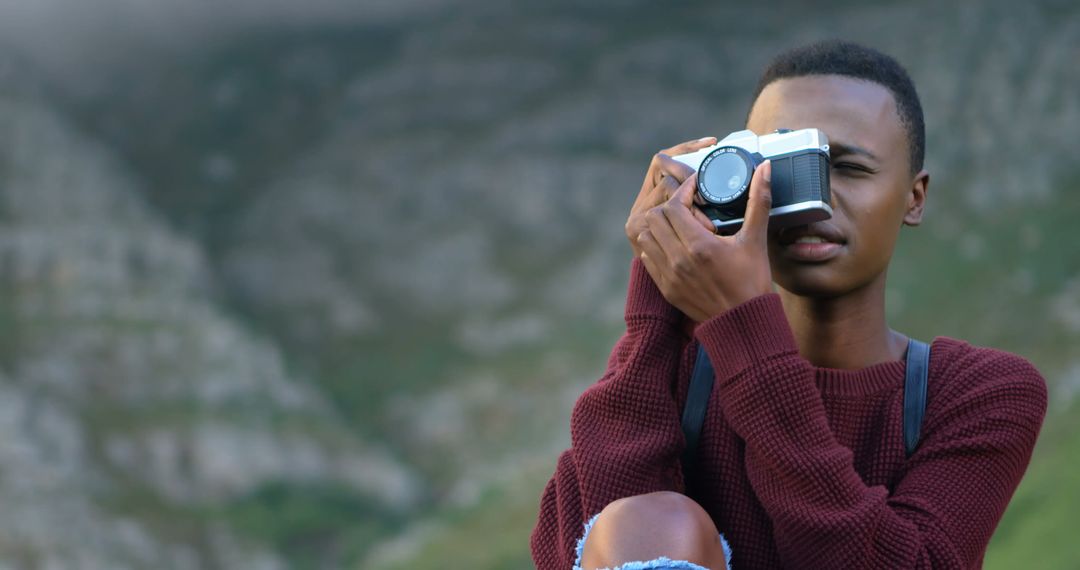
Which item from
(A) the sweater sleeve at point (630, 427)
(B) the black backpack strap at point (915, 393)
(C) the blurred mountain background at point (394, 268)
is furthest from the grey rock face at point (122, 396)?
(B) the black backpack strap at point (915, 393)

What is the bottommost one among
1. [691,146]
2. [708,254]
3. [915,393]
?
[915,393]

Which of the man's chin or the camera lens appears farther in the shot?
the man's chin

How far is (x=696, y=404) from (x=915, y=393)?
398mm

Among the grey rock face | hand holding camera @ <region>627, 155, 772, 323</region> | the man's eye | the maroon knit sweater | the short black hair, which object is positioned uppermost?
the grey rock face

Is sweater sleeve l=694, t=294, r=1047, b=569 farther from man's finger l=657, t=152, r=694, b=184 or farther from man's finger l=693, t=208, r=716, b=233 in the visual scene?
man's finger l=657, t=152, r=694, b=184

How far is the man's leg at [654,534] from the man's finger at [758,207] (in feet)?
1.45

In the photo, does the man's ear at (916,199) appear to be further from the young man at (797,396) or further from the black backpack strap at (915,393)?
the black backpack strap at (915,393)

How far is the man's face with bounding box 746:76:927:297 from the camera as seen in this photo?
219 centimetres

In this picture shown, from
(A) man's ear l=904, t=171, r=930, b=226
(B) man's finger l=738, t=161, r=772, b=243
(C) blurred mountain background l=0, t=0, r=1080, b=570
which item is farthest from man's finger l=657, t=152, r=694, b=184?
(C) blurred mountain background l=0, t=0, r=1080, b=570

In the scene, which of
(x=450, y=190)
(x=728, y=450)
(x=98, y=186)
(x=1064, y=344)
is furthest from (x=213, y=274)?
(x=728, y=450)

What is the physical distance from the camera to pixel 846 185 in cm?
220

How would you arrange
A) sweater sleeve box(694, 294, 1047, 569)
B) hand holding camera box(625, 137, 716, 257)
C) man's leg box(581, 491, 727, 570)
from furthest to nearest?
hand holding camera box(625, 137, 716, 257)
sweater sleeve box(694, 294, 1047, 569)
man's leg box(581, 491, 727, 570)

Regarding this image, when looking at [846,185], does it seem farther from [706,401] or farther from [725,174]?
[706,401]

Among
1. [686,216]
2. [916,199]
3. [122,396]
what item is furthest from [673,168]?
[122,396]
